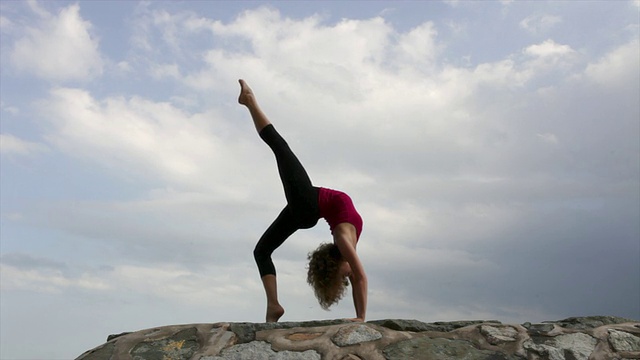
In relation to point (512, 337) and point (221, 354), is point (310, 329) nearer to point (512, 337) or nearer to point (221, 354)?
point (221, 354)

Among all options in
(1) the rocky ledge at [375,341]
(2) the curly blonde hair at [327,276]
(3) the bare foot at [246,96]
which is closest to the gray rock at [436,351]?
(1) the rocky ledge at [375,341]

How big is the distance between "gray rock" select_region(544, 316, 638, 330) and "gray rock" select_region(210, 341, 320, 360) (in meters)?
2.13

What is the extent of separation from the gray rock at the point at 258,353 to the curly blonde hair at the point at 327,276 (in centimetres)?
102

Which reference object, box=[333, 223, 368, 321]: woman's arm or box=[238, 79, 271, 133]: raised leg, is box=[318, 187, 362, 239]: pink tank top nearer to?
box=[333, 223, 368, 321]: woman's arm

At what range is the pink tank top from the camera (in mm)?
6004

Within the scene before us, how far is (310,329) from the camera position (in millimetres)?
5289

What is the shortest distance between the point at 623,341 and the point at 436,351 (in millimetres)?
1567

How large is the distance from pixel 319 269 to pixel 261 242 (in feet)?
1.99

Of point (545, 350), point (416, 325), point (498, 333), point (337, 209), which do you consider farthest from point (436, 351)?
point (337, 209)

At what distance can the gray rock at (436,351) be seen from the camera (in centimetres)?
498

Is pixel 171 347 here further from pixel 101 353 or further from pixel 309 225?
pixel 309 225

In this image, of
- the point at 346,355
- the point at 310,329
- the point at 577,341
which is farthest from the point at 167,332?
the point at 577,341

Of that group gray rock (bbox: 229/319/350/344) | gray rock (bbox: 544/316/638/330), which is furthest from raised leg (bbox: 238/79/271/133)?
gray rock (bbox: 544/316/638/330)

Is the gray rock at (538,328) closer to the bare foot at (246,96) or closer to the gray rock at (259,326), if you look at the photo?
the gray rock at (259,326)
